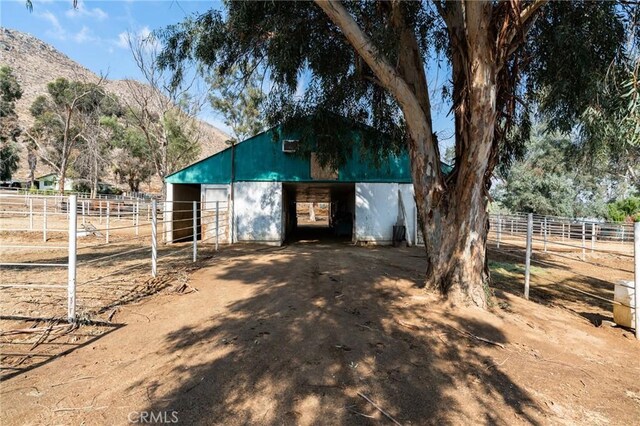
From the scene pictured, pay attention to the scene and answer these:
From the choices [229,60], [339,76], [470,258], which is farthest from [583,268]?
[229,60]

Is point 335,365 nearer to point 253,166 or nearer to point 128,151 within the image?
point 253,166

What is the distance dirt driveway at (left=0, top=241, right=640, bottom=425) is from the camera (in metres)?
2.67

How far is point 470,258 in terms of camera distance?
16.9ft

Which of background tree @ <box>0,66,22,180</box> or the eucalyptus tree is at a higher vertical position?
background tree @ <box>0,66,22,180</box>

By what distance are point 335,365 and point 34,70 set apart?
354 ft

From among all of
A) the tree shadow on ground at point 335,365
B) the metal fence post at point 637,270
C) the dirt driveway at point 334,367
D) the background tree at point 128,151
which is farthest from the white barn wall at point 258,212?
the background tree at point 128,151

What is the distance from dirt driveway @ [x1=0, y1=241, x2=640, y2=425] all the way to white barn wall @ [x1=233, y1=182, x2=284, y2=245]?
6.98 metres

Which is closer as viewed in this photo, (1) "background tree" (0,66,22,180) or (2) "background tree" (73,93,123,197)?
(2) "background tree" (73,93,123,197)

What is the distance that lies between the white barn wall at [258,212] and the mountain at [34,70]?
169ft

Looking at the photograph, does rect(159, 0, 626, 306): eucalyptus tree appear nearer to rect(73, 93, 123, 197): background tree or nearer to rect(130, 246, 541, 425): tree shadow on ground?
rect(130, 246, 541, 425): tree shadow on ground

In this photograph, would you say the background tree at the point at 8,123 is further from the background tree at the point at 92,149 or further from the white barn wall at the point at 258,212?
the white barn wall at the point at 258,212

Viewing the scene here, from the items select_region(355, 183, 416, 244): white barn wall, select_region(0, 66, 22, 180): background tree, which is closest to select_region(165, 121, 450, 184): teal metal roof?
select_region(355, 183, 416, 244): white barn wall

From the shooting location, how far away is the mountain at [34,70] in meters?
62.8

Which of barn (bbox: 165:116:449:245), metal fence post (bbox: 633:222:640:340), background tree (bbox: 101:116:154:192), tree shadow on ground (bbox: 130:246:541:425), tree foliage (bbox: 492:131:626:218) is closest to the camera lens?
tree shadow on ground (bbox: 130:246:541:425)
